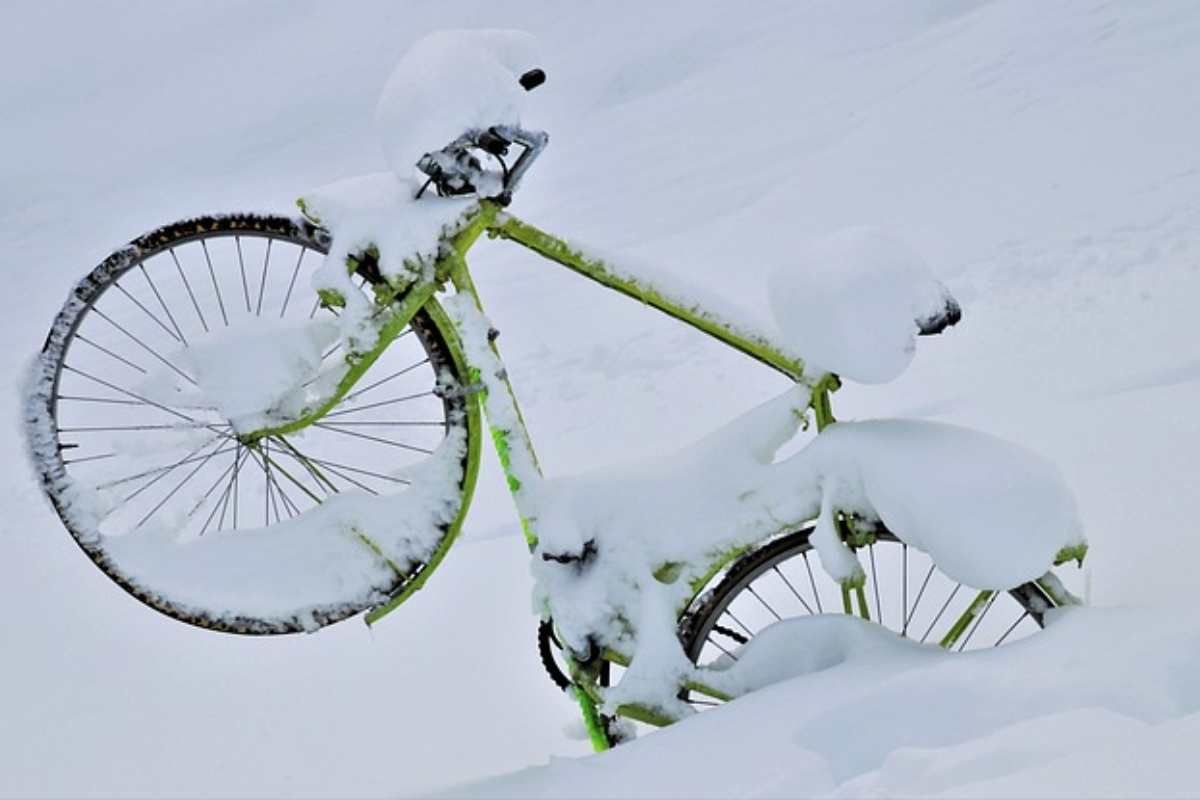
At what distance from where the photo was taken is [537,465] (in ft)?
7.38

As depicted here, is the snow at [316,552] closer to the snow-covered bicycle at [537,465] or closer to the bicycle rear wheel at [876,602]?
the snow-covered bicycle at [537,465]

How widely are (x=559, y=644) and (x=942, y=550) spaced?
71cm

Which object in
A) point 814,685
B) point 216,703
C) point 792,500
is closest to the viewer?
point 814,685

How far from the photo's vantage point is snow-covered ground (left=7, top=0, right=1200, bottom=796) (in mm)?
1862

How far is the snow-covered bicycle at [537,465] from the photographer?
80.6 inches

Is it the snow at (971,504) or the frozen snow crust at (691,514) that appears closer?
the snow at (971,504)

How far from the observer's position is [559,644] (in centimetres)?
232

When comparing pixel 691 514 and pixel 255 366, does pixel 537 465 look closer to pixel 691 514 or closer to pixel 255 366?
pixel 691 514

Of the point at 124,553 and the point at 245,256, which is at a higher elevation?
the point at 245,256

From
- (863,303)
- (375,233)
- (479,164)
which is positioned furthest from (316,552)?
(863,303)

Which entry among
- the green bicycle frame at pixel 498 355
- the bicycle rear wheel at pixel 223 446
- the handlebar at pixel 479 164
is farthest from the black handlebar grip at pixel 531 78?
the bicycle rear wheel at pixel 223 446

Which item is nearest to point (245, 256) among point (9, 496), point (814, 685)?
point (9, 496)

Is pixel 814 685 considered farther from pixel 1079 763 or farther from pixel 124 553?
pixel 124 553

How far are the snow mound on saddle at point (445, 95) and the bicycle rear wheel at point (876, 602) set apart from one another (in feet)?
2.88
